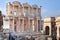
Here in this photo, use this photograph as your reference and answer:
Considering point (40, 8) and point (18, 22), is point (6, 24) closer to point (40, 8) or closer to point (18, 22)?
point (18, 22)

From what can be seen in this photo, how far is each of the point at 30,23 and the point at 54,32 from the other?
35.9 ft

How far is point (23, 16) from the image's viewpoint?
948 inches

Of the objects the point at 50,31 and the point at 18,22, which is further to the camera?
the point at 18,22

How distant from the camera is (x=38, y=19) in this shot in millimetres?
25016

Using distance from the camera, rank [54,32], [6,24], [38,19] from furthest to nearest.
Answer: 1. [38,19]
2. [6,24]
3. [54,32]

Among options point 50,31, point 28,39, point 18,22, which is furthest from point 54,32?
point 18,22

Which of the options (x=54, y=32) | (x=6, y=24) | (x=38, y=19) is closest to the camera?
(x=54, y=32)

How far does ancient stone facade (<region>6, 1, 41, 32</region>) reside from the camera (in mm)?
23688

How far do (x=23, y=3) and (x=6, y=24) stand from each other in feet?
13.6

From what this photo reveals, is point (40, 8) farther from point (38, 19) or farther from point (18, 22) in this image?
point (18, 22)

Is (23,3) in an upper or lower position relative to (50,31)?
upper

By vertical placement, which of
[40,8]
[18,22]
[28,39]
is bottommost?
[28,39]

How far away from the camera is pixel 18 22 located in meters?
23.9

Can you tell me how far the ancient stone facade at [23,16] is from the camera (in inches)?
933
